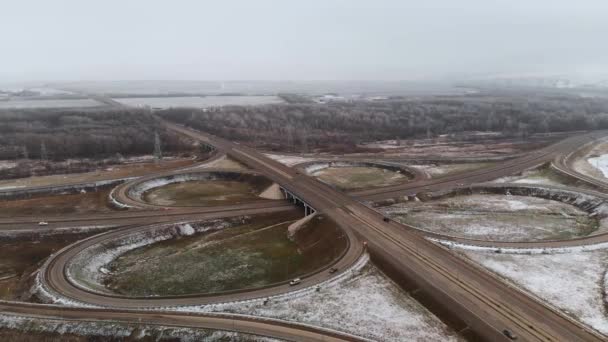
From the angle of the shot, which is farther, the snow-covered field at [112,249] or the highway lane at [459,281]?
the snow-covered field at [112,249]

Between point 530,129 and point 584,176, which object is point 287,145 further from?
point 530,129

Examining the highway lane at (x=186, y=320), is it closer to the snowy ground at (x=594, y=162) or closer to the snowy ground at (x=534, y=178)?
the snowy ground at (x=534, y=178)

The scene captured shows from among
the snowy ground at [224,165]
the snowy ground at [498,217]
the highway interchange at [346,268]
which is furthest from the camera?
the snowy ground at [224,165]

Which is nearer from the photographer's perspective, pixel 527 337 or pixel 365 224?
pixel 527 337

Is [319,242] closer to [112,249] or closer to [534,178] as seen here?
[112,249]

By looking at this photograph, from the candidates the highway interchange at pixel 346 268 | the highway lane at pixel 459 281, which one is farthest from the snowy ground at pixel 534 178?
the highway lane at pixel 459 281

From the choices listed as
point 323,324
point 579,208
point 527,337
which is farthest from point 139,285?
point 579,208

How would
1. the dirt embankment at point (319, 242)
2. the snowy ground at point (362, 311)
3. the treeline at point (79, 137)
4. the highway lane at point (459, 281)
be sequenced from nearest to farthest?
the highway lane at point (459, 281) → the snowy ground at point (362, 311) → the dirt embankment at point (319, 242) → the treeline at point (79, 137)

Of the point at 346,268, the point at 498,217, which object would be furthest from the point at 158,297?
the point at 498,217
